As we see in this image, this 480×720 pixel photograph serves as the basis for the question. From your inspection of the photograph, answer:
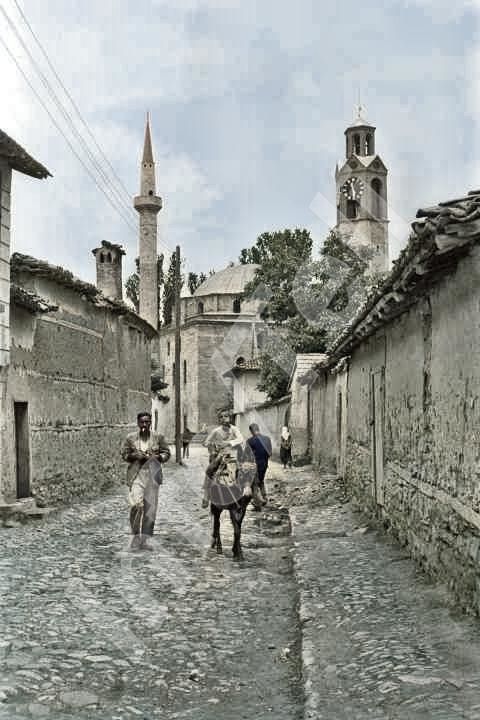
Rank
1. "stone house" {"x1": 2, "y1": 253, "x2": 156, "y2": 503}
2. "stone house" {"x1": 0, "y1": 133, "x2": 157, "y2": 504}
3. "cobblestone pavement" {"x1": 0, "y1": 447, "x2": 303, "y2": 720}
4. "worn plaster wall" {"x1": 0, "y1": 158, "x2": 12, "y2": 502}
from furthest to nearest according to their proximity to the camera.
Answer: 1. "stone house" {"x1": 2, "y1": 253, "x2": 156, "y2": 503}
2. "stone house" {"x1": 0, "y1": 133, "x2": 157, "y2": 504}
3. "worn plaster wall" {"x1": 0, "y1": 158, "x2": 12, "y2": 502}
4. "cobblestone pavement" {"x1": 0, "y1": 447, "x2": 303, "y2": 720}

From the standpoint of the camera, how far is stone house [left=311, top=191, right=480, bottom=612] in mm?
5453

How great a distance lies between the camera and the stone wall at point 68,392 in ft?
40.5

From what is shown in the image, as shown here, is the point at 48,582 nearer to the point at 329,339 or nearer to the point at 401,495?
Result: the point at 401,495

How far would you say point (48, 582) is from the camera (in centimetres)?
739

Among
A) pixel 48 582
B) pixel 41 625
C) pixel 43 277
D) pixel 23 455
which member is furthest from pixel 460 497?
pixel 43 277

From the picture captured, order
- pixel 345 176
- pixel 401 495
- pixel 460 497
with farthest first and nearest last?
pixel 345 176, pixel 401 495, pixel 460 497

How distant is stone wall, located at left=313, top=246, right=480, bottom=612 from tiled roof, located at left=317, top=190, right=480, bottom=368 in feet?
0.40

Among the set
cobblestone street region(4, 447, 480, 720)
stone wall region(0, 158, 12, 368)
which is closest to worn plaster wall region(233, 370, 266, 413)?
stone wall region(0, 158, 12, 368)

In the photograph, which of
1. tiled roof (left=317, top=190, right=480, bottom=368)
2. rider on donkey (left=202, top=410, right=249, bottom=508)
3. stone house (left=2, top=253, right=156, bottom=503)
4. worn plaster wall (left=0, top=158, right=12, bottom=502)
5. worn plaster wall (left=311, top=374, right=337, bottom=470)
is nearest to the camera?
tiled roof (left=317, top=190, right=480, bottom=368)

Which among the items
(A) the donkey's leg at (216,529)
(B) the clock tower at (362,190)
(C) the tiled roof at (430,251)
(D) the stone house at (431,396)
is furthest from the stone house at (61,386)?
(B) the clock tower at (362,190)

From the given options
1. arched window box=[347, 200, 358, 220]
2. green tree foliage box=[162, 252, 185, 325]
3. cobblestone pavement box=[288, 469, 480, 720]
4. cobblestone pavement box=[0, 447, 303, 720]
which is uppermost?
arched window box=[347, 200, 358, 220]

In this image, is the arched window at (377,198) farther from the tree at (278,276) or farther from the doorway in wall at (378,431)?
the doorway in wall at (378,431)

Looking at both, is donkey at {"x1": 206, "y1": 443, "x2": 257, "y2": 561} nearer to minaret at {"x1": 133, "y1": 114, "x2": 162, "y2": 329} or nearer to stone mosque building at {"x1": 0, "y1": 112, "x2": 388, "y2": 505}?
stone mosque building at {"x1": 0, "y1": 112, "x2": 388, "y2": 505}

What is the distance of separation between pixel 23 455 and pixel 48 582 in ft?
17.1
